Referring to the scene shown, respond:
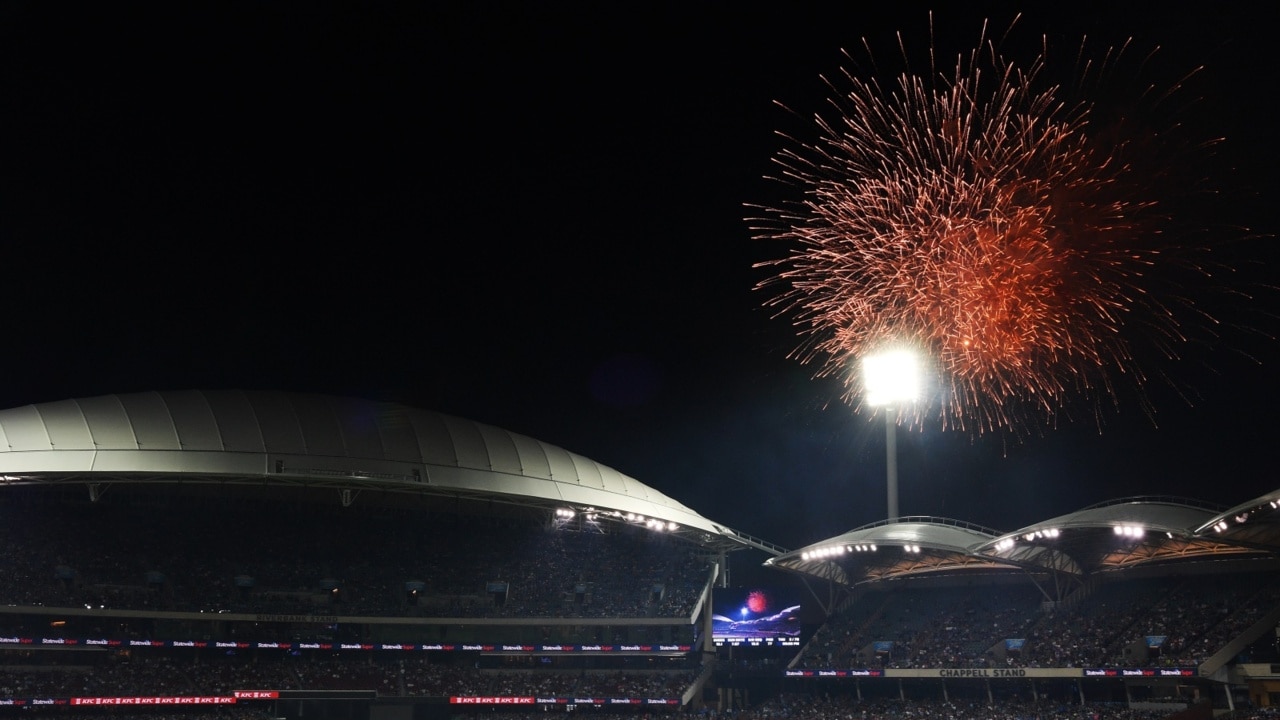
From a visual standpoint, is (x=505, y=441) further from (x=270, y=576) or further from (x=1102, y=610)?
(x=1102, y=610)

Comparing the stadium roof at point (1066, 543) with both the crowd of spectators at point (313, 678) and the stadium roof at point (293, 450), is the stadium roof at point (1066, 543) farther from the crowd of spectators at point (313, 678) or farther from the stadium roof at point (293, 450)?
the crowd of spectators at point (313, 678)

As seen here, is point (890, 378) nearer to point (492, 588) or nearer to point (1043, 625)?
point (1043, 625)

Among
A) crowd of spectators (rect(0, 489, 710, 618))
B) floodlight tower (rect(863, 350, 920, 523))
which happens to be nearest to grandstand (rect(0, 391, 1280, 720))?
crowd of spectators (rect(0, 489, 710, 618))

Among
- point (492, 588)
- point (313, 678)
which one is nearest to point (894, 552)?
point (492, 588)

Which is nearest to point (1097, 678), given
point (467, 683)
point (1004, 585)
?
point (1004, 585)

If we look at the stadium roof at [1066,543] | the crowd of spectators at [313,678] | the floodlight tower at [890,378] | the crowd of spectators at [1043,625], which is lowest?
the crowd of spectators at [313,678]

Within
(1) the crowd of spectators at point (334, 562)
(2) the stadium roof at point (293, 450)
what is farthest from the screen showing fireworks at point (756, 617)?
(2) the stadium roof at point (293, 450)

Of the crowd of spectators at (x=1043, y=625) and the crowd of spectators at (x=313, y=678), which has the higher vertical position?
the crowd of spectators at (x=1043, y=625)
